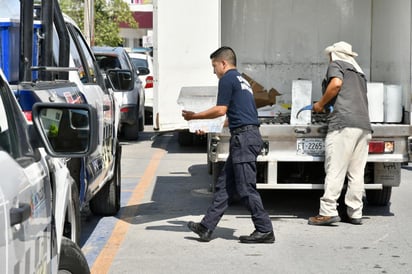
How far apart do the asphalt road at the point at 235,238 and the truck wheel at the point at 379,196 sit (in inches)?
3.3

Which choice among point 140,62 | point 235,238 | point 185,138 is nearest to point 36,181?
point 235,238

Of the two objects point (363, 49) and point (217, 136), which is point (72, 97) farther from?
point (363, 49)

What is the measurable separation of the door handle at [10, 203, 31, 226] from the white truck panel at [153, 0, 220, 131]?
639 centimetres

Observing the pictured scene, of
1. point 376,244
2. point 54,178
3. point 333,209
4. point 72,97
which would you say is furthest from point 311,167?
point 54,178

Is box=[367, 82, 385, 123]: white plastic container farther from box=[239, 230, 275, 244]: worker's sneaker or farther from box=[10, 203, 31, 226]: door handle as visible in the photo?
box=[10, 203, 31, 226]: door handle

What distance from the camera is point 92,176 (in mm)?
6945

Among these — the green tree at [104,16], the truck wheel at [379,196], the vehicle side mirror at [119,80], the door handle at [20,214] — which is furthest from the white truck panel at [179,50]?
the green tree at [104,16]

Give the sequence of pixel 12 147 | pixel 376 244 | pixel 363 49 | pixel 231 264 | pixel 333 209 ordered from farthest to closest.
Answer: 1. pixel 363 49
2. pixel 333 209
3. pixel 376 244
4. pixel 231 264
5. pixel 12 147

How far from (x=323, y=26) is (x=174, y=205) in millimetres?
3272

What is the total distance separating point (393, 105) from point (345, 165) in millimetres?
1265

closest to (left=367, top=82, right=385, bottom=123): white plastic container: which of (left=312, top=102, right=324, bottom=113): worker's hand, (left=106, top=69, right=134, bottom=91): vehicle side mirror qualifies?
(left=312, top=102, right=324, bottom=113): worker's hand

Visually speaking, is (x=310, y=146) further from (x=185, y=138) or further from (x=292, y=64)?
(x=185, y=138)

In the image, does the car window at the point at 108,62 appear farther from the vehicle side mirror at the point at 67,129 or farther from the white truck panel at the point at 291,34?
the vehicle side mirror at the point at 67,129

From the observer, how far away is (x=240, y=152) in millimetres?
7375
